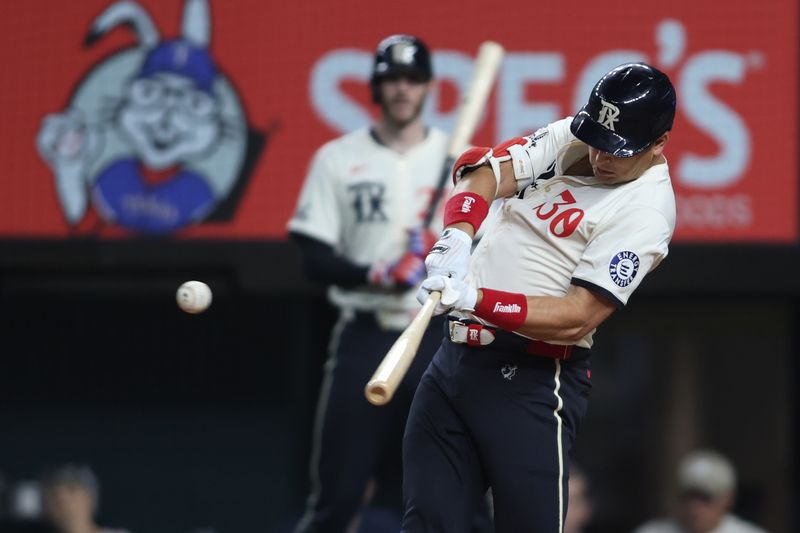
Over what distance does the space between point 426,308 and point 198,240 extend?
2.86 m

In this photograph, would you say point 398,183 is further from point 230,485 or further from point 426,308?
point 230,485

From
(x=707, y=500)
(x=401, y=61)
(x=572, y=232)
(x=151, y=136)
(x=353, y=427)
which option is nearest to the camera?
(x=572, y=232)

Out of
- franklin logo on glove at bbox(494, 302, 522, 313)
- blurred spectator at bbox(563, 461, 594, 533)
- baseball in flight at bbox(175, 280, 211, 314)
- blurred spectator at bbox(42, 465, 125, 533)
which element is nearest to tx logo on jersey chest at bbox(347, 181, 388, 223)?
baseball in flight at bbox(175, 280, 211, 314)

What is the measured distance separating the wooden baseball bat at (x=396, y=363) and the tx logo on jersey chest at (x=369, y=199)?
1666 mm

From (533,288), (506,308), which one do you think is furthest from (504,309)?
(533,288)

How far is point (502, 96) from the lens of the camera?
6.20 metres

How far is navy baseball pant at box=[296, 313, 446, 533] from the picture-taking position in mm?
4941

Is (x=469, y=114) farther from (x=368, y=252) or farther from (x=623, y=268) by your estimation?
(x=623, y=268)

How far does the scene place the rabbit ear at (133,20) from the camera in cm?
624

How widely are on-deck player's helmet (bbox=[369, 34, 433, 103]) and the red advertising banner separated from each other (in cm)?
95

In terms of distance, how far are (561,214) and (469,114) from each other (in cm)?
177

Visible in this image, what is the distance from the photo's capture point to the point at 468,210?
3.66 metres

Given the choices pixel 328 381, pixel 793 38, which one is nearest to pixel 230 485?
pixel 328 381

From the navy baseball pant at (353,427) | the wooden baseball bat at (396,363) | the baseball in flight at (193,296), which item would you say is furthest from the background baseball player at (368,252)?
the wooden baseball bat at (396,363)
